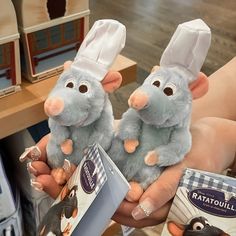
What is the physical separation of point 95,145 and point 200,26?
0.73 feet

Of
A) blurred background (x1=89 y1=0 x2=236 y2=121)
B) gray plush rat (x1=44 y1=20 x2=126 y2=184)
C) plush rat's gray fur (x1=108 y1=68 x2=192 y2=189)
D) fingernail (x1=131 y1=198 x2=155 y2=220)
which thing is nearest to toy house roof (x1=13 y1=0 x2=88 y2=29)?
gray plush rat (x1=44 y1=20 x2=126 y2=184)

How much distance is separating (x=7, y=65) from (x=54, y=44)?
0.37ft

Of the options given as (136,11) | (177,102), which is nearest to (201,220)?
(177,102)

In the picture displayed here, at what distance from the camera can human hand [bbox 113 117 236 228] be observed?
0.58 m

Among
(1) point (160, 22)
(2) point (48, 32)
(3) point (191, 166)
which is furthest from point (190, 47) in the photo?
(1) point (160, 22)

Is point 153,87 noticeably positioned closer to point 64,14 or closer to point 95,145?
point 95,145

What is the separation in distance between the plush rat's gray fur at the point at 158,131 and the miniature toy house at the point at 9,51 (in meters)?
0.31

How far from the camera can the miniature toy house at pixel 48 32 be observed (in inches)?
31.8

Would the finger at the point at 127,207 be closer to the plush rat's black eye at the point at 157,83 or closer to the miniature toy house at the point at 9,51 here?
the plush rat's black eye at the point at 157,83

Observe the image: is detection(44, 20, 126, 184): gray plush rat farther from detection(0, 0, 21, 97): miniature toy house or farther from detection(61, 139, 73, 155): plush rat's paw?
detection(0, 0, 21, 97): miniature toy house

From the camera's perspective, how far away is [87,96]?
1.91 feet

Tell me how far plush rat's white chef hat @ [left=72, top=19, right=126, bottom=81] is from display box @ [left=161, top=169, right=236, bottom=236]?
0.19 meters

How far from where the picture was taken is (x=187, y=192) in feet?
1.85

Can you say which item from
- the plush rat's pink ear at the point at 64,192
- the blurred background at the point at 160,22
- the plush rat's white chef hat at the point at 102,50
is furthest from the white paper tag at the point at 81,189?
the blurred background at the point at 160,22
